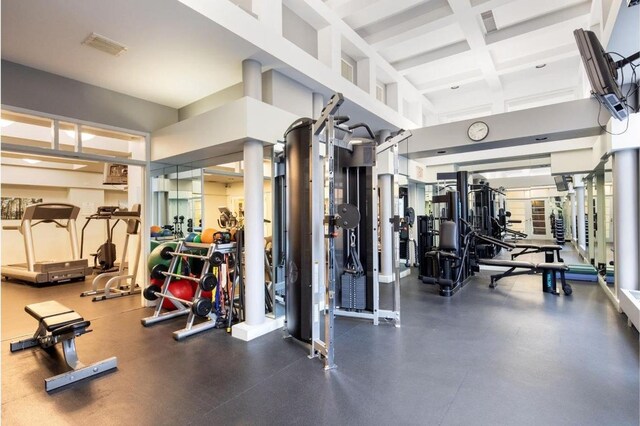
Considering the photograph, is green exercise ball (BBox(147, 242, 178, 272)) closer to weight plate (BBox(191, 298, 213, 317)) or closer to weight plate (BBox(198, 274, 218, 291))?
weight plate (BBox(198, 274, 218, 291))

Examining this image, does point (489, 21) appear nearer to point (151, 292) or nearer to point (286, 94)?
point (286, 94)

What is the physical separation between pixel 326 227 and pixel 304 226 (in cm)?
45

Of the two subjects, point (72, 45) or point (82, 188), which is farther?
point (82, 188)

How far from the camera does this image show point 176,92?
15.3ft

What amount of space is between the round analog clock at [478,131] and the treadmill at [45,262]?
804 centimetres

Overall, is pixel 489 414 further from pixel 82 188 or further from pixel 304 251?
pixel 82 188

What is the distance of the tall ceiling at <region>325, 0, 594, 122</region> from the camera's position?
496 cm

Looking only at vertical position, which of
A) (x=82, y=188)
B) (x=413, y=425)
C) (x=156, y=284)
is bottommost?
(x=413, y=425)

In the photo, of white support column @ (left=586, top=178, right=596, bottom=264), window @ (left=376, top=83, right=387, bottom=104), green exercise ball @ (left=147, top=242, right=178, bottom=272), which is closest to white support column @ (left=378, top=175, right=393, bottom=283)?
window @ (left=376, top=83, right=387, bottom=104)

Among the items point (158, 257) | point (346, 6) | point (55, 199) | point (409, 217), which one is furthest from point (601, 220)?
point (55, 199)

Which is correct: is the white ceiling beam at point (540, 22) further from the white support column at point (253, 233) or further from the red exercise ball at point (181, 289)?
the red exercise ball at point (181, 289)

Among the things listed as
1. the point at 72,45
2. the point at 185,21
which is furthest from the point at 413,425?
the point at 72,45

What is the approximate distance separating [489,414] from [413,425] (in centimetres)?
56

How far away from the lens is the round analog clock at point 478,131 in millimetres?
5668
